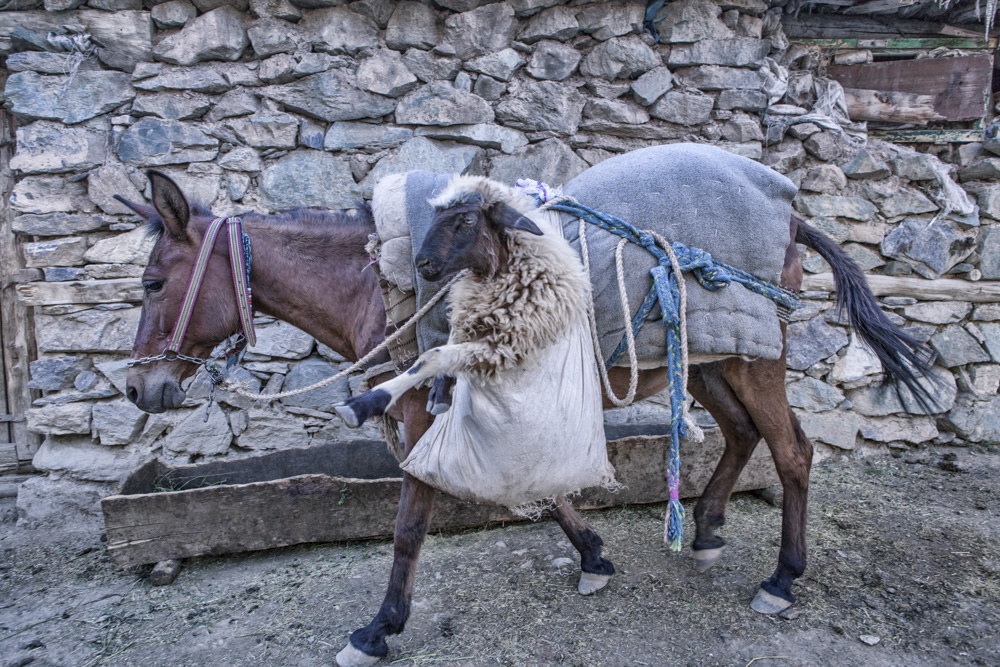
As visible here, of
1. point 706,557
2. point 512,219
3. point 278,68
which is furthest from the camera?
point 278,68

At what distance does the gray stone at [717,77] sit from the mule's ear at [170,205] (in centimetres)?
330

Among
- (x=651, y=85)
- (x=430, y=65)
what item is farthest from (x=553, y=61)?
(x=430, y=65)

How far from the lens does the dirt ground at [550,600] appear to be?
2.38 meters

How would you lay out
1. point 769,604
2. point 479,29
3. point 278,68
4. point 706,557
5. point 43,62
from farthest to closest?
point 479,29 → point 278,68 → point 43,62 → point 706,557 → point 769,604

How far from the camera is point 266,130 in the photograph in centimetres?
382

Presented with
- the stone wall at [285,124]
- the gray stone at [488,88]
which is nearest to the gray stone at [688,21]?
the stone wall at [285,124]

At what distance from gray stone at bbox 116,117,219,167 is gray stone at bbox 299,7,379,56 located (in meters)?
0.93

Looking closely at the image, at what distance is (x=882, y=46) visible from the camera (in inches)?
174

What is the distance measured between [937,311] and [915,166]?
1063mm

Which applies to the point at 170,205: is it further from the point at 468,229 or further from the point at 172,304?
the point at 468,229

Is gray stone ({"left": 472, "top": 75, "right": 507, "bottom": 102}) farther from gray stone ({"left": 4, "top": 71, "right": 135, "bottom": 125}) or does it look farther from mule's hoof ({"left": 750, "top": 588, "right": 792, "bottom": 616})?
mule's hoof ({"left": 750, "top": 588, "right": 792, "bottom": 616})

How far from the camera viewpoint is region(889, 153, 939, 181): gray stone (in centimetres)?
424

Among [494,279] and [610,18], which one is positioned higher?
[610,18]

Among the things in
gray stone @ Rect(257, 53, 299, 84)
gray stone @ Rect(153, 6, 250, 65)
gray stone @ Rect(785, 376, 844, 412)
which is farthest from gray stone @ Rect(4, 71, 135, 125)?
gray stone @ Rect(785, 376, 844, 412)
